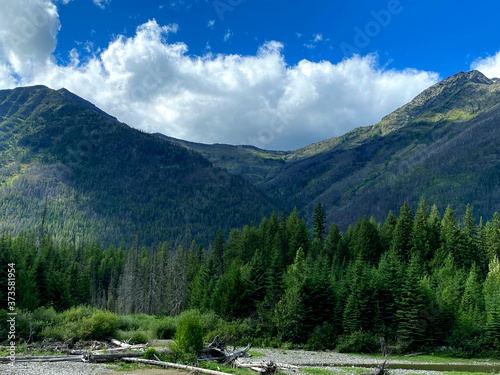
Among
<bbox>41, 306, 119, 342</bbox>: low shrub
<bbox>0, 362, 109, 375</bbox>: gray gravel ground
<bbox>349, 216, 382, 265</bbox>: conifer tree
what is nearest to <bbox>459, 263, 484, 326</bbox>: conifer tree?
<bbox>349, 216, 382, 265</bbox>: conifer tree

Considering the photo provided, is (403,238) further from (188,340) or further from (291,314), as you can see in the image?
(188,340)

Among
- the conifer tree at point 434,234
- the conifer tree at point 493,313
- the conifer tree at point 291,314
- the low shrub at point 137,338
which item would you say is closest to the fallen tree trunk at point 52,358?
the low shrub at point 137,338

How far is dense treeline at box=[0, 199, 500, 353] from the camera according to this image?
6341 centimetres

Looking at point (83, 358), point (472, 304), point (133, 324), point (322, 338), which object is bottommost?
point (133, 324)

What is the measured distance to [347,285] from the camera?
231 feet

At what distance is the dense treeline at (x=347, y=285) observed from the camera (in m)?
63.4

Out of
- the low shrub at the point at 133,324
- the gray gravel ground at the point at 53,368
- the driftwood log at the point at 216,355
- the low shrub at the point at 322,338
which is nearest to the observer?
the gray gravel ground at the point at 53,368

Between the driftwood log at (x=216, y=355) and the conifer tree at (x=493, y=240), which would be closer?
the driftwood log at (x=216, y=355)

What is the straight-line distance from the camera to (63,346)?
155ft

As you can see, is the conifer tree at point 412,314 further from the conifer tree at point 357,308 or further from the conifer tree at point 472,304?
the conifer tree at point 472,304

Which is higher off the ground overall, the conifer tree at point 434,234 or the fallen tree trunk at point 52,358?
the conifer tree at point 434,234

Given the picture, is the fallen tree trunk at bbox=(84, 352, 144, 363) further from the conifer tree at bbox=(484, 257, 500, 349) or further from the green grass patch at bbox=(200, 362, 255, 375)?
the conifer tree at bbox=(484, 257, 500, 349)

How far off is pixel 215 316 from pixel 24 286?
31044 millimetres

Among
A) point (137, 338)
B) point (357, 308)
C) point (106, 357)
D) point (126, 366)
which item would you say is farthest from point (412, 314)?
point (106, 357)
